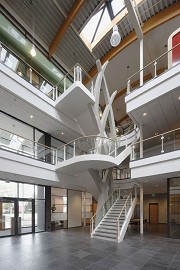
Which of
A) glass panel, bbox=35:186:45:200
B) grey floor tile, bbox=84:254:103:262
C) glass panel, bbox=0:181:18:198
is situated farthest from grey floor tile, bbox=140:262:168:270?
glass panel, bbox=35:186:45:200

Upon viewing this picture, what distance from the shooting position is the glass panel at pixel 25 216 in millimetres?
11836

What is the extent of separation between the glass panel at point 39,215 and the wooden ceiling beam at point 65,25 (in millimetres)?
9939

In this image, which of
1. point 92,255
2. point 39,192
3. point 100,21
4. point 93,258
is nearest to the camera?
point 93,258

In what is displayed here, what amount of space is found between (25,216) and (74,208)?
4.93 metres

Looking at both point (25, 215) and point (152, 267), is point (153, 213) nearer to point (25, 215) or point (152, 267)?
point (25, 215)

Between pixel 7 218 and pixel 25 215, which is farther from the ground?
pixel 7 218

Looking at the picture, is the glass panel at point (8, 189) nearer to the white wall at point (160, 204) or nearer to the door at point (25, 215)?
the door at point (25, 215)

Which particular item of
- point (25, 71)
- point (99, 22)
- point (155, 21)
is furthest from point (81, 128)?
point (155, 21)

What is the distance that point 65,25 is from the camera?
12.0 m

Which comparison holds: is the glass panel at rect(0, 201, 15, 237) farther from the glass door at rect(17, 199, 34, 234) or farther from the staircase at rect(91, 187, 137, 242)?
the staircase at rect(91, 187, 137, 242)

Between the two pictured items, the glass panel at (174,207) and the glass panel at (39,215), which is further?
the glass panel at (39,215)

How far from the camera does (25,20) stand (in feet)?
39.1

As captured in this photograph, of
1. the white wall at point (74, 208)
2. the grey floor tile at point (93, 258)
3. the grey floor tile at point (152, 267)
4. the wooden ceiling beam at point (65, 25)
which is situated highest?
the wooden ceiling beam at point (65, 25)

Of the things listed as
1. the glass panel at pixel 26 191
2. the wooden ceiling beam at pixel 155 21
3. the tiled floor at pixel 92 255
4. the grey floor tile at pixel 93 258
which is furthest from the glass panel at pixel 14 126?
the grey floor tile at pixel 93 258
